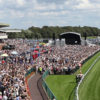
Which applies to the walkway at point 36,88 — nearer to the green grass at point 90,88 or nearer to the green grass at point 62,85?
the green grass at point 62,85

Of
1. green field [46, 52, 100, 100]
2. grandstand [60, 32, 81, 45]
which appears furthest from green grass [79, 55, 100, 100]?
grandstand [60, 32, 81, 45]

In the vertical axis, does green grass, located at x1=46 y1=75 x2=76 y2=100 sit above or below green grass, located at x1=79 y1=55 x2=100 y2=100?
below

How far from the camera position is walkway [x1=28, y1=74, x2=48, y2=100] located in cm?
1988

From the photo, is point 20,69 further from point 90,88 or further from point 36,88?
point 90,88

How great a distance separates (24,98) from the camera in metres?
16.8

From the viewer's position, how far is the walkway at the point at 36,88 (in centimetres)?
1988

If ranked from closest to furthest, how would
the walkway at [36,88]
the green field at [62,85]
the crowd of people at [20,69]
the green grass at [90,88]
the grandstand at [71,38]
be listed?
the crowd of people at [20,69] → the walkway at [36,88] → the green grass at [90,88] → the green field at [62,85] → the grandstand at [71,38]

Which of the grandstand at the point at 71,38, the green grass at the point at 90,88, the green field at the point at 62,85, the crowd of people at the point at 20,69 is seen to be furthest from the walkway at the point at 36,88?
the grandstand at the point at 71,38

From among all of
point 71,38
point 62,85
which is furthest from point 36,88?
point 71,38

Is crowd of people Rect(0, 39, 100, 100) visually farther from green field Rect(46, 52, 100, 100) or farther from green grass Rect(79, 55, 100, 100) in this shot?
green grass Rect(79, 55, 100, 100)

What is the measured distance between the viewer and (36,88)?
75.2ft

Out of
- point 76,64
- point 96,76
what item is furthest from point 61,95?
point 76,64

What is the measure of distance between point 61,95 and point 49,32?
146 meters

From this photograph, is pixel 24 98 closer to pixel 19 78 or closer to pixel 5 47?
pixel 19 78
